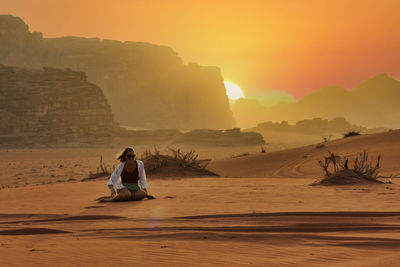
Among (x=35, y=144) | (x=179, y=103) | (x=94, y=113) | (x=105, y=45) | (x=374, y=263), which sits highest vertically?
(x=105, y=45)

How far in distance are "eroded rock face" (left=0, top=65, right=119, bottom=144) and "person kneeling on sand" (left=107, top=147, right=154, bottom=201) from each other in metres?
57.9

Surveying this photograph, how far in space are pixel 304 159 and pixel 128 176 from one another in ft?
40.8

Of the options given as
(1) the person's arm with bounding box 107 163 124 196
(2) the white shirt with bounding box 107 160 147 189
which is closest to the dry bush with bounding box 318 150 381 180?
(2) the white shirt with bounding box 107 160 147 189

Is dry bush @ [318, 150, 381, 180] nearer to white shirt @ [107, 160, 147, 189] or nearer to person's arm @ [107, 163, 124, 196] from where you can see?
white shirt @ [107, 160, 147, 189]

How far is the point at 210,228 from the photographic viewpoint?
5.29m

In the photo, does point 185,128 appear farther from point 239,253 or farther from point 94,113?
point 239,253

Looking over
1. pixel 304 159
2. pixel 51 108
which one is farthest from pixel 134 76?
pixel 304 159

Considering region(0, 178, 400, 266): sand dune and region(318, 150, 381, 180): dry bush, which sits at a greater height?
region(318, 150, 381, 180): dry bush

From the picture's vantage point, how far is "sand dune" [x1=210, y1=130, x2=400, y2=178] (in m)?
17.0

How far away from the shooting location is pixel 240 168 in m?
19.8

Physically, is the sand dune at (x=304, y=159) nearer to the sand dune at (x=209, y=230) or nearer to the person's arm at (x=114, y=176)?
the sand dune at (x=209, y=230)

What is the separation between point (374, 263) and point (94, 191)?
7.90 m

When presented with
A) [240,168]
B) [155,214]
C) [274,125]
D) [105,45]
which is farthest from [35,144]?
[105,45]

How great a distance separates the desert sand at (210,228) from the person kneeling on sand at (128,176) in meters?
0.39
